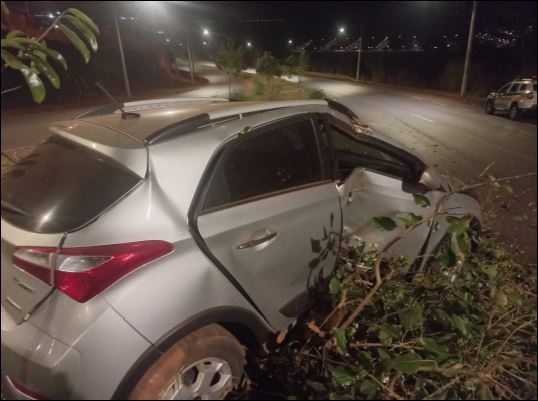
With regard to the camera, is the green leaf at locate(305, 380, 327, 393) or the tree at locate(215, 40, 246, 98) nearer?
the green leaf at locate(305, 380, 327, 393)

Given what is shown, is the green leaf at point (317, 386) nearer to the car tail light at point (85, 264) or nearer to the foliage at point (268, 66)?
the car tail light at point (85, 264)

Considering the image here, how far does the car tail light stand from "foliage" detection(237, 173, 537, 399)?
3.20ft

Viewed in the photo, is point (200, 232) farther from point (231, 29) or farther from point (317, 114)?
point (231, 29)

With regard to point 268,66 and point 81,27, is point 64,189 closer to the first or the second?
point 81,27

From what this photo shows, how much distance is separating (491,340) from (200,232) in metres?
1.87

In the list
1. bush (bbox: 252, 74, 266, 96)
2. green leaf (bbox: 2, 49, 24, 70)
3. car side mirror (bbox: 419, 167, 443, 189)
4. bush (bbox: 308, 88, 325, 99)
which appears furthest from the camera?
bush (bbox: 252, 74, 266, 96)

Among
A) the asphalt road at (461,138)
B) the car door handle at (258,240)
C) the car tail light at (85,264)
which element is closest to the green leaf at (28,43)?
the asphalt road at (461,138)

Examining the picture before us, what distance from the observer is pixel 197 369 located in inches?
68.9

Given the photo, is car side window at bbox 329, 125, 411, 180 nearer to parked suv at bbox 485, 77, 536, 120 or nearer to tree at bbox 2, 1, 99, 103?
parked suv at bbox 485, 77, 536, 120

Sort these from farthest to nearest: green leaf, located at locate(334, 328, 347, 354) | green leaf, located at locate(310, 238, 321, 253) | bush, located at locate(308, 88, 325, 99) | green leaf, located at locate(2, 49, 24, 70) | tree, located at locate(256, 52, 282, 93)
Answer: tree, located at locate(256, 52, 282, 93), bush, located at locate(308, 88, 325, 99), green leaf, located at locate(310, 238, 321, 253), green leaf, located at locate(334, 328, 347, 354), green leaf, located at locate(2, 49, 24, 70)

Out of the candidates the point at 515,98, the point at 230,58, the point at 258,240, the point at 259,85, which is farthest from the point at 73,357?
the point at 230,58

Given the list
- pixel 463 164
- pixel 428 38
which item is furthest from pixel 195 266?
pixel 463 164

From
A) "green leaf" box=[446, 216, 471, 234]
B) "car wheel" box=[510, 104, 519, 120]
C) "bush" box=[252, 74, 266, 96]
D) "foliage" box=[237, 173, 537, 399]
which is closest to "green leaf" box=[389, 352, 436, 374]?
"foliage" box=[237, 173, 537, 399]

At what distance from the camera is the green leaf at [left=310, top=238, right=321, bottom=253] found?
2.19m
